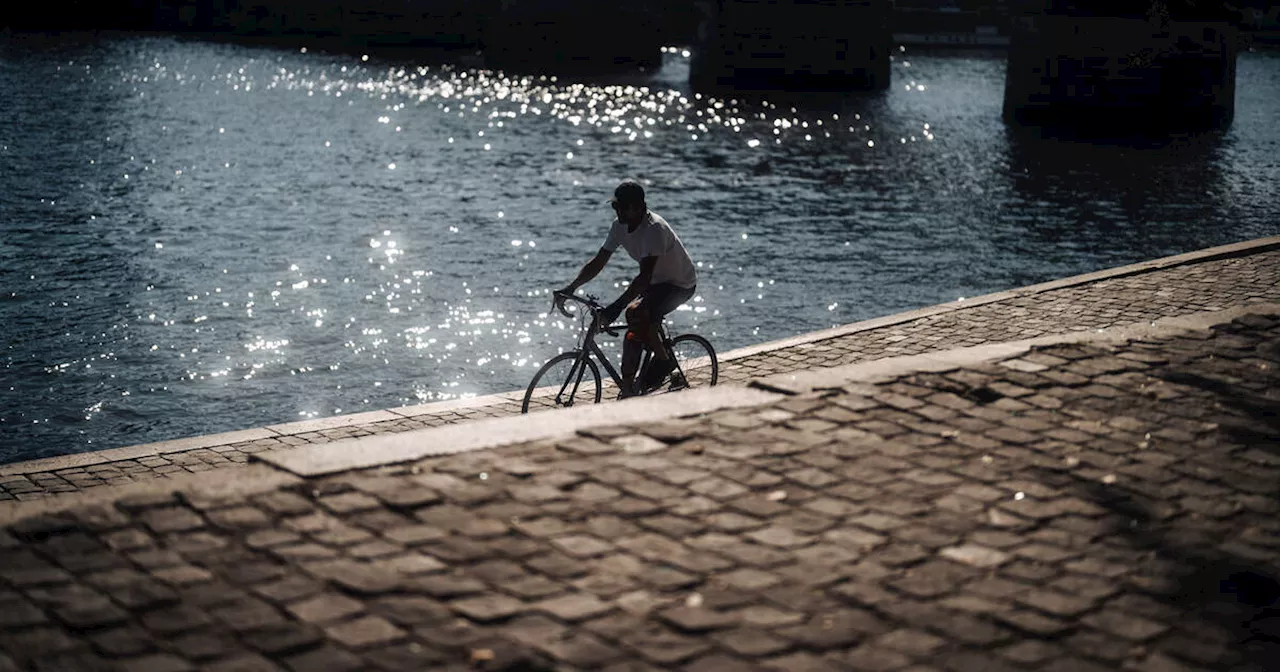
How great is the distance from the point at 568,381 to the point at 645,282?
2.89 ft

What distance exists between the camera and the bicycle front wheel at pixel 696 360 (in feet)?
35.5

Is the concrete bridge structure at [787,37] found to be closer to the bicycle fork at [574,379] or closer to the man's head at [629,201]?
the bicycle fork at [574,379]

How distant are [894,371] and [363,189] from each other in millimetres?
23370

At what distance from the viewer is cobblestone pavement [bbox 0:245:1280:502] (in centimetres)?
970

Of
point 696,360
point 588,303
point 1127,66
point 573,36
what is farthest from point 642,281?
point 573,36

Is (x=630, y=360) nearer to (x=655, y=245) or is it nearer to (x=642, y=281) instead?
(x=642, y=281)

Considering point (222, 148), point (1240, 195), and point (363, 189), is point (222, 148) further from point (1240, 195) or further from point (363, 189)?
point (1240, 195)

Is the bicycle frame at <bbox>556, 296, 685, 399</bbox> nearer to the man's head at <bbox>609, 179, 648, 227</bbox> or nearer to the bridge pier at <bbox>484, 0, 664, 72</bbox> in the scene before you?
the man's head at <bbox>609, 179, 648, 227</bbox>

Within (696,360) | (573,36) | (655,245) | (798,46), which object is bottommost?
(696,360)

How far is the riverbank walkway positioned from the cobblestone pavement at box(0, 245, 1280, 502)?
10.6ft

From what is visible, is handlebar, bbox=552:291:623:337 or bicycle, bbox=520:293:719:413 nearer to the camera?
handlebar, bbox=552:291:623:337

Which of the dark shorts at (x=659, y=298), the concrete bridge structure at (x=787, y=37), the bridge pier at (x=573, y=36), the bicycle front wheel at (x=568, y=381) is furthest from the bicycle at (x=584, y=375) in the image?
the bridge pier at (x=573, y=36)

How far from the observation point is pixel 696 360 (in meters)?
11.0

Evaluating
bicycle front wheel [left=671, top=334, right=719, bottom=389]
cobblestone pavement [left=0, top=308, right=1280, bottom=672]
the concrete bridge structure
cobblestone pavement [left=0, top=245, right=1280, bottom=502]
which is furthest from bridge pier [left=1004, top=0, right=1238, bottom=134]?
cobblestone pavement [left=0, top=308, right=1280, bottom=672]
